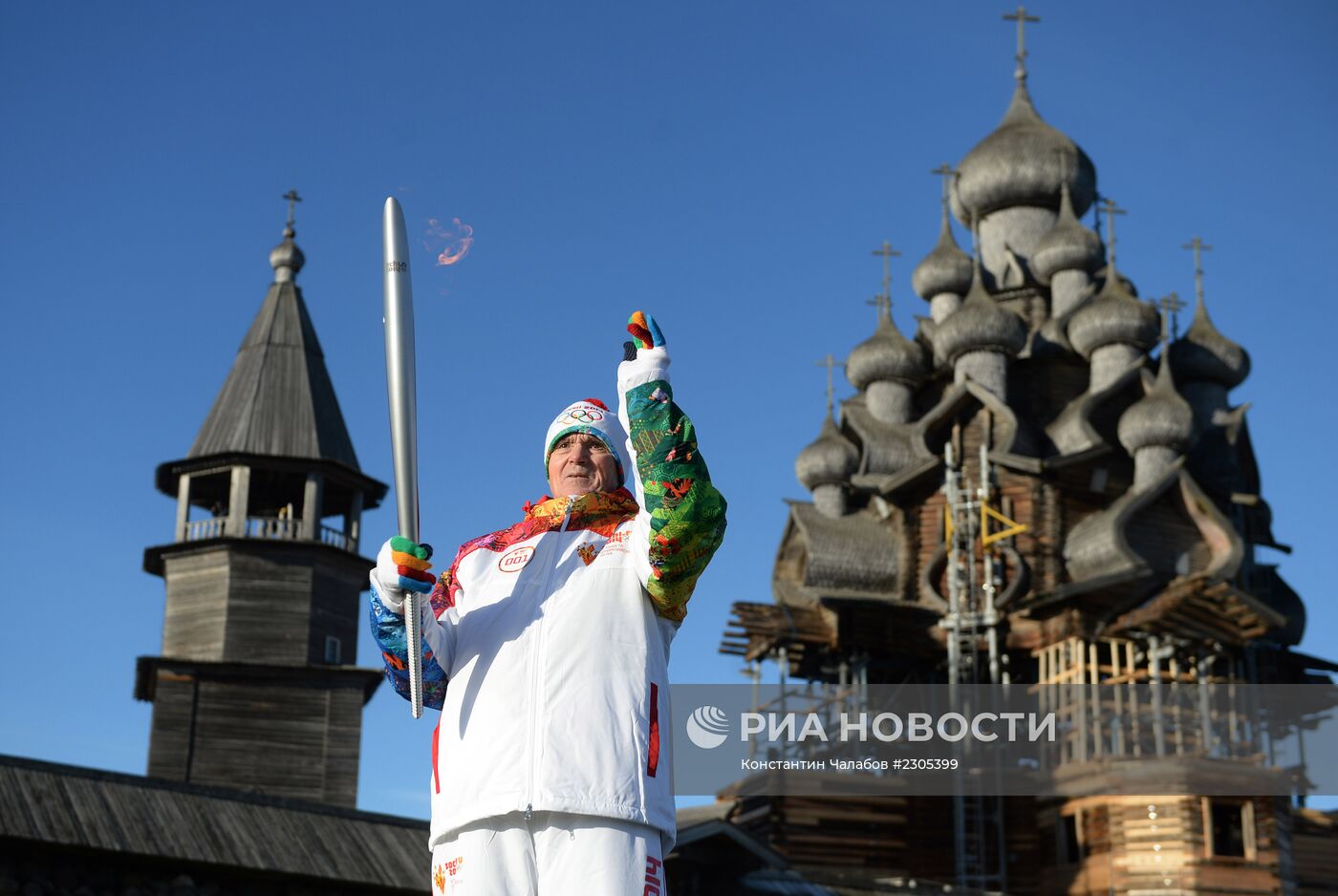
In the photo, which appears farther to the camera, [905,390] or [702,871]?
A: [905,390]

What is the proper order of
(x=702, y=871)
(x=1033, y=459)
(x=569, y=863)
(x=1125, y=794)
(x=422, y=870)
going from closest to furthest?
(x=569, y=863)
(x=422, y=870)
(x=702, y=871)
(x=1125, y=794)
(x=1033, y=459)

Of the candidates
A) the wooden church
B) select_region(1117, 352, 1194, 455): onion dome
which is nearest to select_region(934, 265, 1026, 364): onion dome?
select_region(1117, 352, 1194, 455): onion dome

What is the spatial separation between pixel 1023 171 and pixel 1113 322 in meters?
5.66

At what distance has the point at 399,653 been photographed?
5273 mm

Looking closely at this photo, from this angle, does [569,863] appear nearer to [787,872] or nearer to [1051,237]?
[787,872]

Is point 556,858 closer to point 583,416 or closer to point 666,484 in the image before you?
point 666,484

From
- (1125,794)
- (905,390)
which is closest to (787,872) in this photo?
(1125,794)

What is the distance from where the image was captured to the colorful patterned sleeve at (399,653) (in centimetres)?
524

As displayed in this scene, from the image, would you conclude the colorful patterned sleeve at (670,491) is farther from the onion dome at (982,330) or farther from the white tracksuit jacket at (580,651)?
the onion dome at (982,330)

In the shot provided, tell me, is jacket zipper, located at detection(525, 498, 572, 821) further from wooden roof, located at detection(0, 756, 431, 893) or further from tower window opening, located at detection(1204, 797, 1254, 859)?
tower window opening, located at detection(1204, 797, 1254, 859)

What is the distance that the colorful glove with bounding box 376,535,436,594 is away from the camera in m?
5.10

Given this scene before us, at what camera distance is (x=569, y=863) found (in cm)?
489

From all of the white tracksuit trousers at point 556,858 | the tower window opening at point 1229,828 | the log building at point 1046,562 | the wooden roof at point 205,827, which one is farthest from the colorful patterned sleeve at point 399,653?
the tower window opening at point 1229,828

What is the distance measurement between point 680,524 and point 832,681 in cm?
3278
